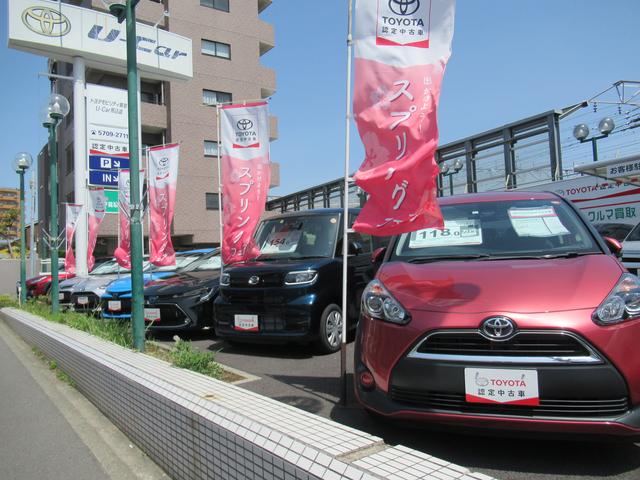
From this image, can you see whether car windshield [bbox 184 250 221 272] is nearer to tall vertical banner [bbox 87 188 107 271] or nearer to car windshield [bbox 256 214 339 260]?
car windshield [bbox 256 214 339 260]

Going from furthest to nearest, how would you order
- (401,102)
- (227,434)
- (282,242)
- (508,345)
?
(282,242), (401,102), (508,345), (227,434)

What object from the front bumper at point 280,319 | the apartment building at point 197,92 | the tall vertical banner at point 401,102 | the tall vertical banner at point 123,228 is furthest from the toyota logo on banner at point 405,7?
the apartment building at point 197,92

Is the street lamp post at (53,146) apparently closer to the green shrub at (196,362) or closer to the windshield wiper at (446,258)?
the green shrub at (196,362)

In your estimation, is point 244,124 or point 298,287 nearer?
point 298,287

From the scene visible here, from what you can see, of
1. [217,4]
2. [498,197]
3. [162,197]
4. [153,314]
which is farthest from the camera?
[217,4]

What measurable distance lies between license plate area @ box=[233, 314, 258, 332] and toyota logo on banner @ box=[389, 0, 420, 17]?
3.60 metres

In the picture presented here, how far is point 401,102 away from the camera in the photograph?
3.39 metres

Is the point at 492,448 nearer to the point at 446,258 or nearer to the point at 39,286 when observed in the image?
the point at 446,258

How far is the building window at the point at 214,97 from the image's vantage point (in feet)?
91.8

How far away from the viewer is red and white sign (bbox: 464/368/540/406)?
7.79 ft

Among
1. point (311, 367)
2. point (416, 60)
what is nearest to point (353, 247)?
point (311, 367)

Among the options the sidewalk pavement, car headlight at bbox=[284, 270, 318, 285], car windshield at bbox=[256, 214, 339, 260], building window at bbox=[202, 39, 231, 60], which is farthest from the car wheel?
building window at bbox=[202, 39, 231, 60]

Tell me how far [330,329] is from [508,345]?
3376mm

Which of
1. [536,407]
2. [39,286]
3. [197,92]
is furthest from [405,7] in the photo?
[197,92]
